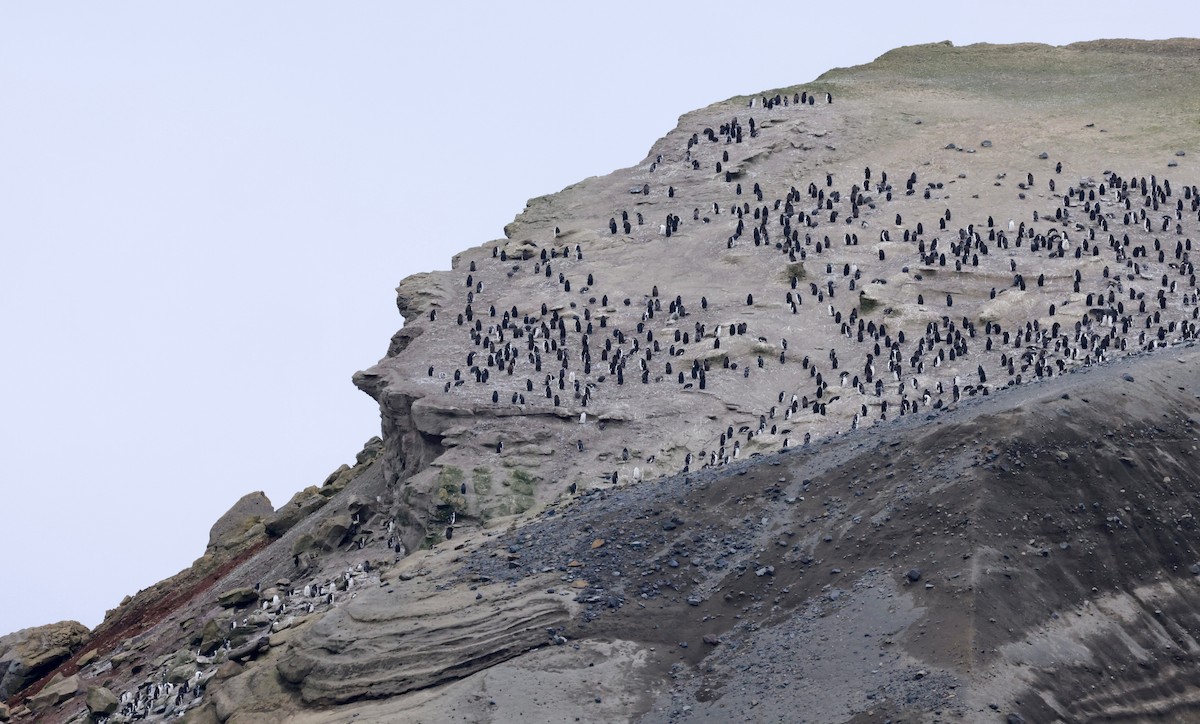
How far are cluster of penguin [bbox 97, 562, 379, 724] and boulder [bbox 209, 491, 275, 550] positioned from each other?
61.8 feet

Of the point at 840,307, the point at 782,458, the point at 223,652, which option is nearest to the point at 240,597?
the point at 223,652

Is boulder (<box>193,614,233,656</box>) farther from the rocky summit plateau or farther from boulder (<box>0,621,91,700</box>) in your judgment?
boulder (<box>0,621,91,700</box>)

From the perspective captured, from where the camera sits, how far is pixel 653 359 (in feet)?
202

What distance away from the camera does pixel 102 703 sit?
2111 inches

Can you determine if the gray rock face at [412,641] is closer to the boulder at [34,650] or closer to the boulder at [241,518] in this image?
the boulder at [34,650]

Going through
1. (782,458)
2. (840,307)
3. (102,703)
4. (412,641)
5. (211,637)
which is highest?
(840,307)

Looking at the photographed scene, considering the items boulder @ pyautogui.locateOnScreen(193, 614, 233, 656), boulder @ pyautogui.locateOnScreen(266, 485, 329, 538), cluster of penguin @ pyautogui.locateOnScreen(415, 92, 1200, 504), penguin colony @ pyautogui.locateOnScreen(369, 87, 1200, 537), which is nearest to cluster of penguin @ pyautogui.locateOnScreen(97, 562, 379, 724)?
boulder @ pyautogui.locateOnScreen(193, 614, 233, 656)

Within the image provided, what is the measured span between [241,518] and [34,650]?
1145cm

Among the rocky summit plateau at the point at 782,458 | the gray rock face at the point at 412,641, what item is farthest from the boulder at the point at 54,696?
the gray rock face at the point at 412,641

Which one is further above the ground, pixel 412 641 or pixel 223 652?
pixel 412 641

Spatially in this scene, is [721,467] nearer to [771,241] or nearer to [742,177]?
[771,241]

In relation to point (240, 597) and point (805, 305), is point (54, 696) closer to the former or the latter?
point (240, 597)

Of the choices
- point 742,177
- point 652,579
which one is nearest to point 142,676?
point 652,579

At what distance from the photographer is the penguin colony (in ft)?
187
